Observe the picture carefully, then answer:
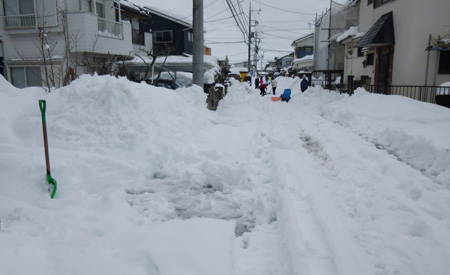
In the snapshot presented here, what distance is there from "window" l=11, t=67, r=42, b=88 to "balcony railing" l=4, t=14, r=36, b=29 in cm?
218

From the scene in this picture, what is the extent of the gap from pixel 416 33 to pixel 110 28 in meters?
16.2

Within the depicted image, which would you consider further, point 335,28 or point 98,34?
point 335,28

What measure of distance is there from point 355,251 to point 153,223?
210 cm

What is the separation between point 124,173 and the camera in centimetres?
477

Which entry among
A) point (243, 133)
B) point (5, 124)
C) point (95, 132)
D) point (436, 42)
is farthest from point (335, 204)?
point (436, 42)

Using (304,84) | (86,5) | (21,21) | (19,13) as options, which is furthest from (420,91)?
(19,13)

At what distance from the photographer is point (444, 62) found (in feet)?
41.7

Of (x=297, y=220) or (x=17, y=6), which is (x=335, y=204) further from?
(x=17, y=6)

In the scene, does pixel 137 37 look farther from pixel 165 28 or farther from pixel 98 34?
pixel 98 34

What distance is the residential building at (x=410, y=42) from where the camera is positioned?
500 inches

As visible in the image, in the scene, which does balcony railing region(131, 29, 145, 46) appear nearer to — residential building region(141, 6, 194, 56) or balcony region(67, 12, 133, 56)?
residential building region(141, 6, 194, 56)

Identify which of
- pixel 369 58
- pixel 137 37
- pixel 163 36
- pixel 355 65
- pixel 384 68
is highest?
pixel 163 36

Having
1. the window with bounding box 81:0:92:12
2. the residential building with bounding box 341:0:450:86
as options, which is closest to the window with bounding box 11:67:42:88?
the window with bounding box 81:0:92:12

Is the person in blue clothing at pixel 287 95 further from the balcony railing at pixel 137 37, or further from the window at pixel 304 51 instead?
the window at pixel 304 51
